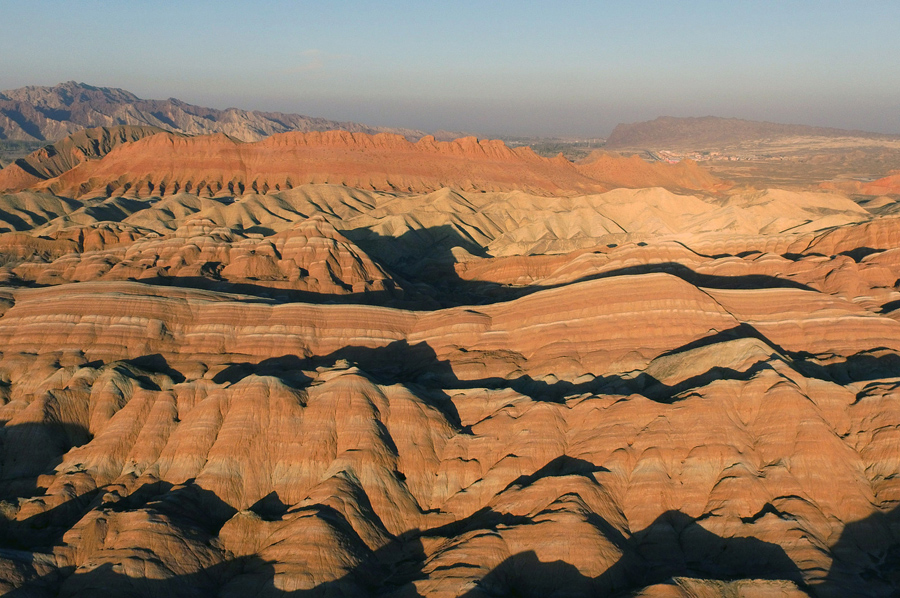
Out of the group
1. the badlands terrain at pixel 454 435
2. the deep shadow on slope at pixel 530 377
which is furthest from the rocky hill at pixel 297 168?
the deep shadow on slope at pixel 530 377

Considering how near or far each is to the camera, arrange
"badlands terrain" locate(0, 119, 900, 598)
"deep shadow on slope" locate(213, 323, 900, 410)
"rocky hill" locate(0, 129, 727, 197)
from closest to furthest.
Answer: "badlands terrain" locate(0, 119, 900, 598)
"deep shadow on slope" locate(213, 323, 900, 410)
"rocky hill" locate(0, 129, 727, 197)

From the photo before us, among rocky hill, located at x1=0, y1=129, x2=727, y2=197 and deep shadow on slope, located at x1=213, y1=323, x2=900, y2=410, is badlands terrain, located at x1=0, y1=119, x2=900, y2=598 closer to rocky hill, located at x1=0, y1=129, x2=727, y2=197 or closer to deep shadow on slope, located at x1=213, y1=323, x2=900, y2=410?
deep shadow on slope, located at x1=213, y1=323, x2=900, y2=410

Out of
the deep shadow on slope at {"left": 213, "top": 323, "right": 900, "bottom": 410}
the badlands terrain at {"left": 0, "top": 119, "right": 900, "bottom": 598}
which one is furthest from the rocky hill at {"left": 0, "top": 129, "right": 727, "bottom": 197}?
the deep shadow on slope at {"left": 213, "top": 323, "right": 900, "bottom": 410}

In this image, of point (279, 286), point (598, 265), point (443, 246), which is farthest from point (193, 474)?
point (443, 246)

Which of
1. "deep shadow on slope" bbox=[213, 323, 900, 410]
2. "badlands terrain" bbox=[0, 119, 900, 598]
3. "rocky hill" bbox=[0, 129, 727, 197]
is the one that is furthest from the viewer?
"rocky hill" bbox=[0, 129, 727, 197]

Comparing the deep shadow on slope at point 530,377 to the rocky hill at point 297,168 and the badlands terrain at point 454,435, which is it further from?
the rocky hill at point 297,168

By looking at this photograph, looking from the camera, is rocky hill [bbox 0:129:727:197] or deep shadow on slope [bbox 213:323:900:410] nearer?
deep shadow on slope [bbox 213:323:900:410]

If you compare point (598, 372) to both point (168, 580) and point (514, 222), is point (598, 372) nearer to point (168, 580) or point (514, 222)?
point (168, 580)

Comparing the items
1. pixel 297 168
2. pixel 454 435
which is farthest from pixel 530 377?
pixel 297 168
